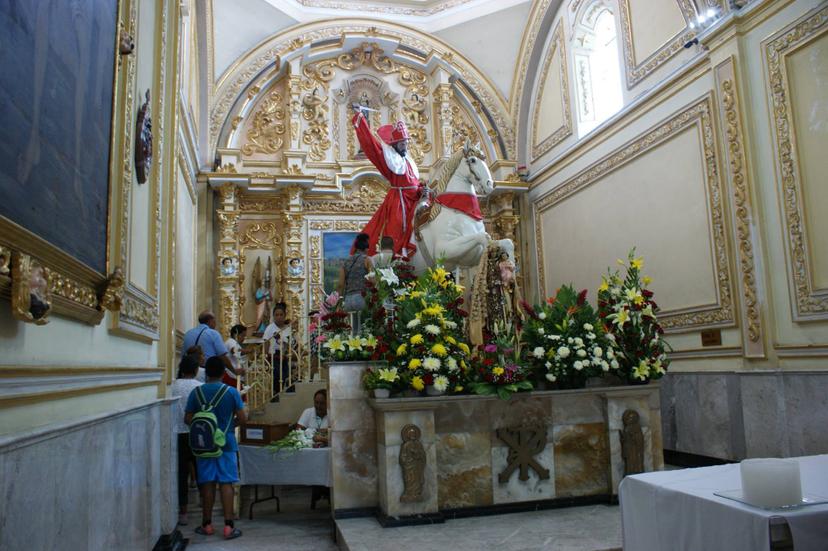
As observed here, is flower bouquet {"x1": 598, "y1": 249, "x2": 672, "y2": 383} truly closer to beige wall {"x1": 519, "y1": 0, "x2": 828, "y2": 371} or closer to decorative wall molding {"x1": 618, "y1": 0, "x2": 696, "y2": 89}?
beige wall {"x1": 519, "y1": 0, "x2": 828, "y2": 371}

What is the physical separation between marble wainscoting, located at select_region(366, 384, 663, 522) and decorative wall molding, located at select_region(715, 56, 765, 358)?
7.69 ft

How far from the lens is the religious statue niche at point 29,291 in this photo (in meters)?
1.94

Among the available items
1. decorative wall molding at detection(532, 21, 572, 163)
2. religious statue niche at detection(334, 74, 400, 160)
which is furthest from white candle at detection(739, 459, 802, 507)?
religious statue niche at detection(334, 74, 400, 160)

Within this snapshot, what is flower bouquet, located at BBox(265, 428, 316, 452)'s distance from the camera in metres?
6.02

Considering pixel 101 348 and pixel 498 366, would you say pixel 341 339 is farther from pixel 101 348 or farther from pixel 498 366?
pixel 101 348

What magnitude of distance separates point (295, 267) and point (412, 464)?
8081mm

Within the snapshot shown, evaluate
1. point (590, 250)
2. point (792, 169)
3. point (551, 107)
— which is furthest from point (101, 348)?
point (551, 107)

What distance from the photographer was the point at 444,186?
22.5 feet

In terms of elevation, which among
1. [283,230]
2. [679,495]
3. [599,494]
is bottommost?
[599,494]

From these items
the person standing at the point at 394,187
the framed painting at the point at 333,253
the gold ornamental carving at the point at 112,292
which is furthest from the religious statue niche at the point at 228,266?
the gold ornamental carving at the point at 112,292

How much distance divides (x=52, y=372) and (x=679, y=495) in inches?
91.6

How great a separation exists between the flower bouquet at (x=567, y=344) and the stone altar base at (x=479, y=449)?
0.59ft

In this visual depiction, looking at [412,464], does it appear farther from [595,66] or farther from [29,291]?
[595,66]

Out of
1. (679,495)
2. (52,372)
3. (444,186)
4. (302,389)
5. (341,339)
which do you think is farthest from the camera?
(302,389)
